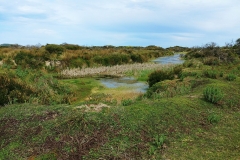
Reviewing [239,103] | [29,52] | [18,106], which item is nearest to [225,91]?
[239,103]

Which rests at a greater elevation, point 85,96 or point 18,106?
→ point 18,106

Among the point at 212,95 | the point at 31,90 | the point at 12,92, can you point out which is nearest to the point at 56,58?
the point at 31,90

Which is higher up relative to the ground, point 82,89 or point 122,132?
point 122,132

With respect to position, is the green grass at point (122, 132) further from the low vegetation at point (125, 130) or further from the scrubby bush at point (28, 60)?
the scrubby bush at point (28, 60)

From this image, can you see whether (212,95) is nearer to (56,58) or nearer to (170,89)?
(170,89)

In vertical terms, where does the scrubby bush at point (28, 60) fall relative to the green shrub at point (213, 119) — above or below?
above

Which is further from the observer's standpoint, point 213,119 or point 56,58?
point 56,58

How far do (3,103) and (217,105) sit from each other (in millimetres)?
6989

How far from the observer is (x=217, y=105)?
24.6 feet

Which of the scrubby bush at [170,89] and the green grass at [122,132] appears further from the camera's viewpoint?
the scrubby bush at [170,89]

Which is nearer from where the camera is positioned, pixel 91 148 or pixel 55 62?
pixel 91 148

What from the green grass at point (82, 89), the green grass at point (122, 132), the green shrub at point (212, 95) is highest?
the green shrub at point (212, 95)

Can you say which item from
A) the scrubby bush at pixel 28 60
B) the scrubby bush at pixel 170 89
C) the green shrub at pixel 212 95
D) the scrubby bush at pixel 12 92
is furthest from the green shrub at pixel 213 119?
the scrubby bush at pixel 28 60

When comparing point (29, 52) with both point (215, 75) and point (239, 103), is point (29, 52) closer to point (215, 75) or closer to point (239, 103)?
point (215, 75)
